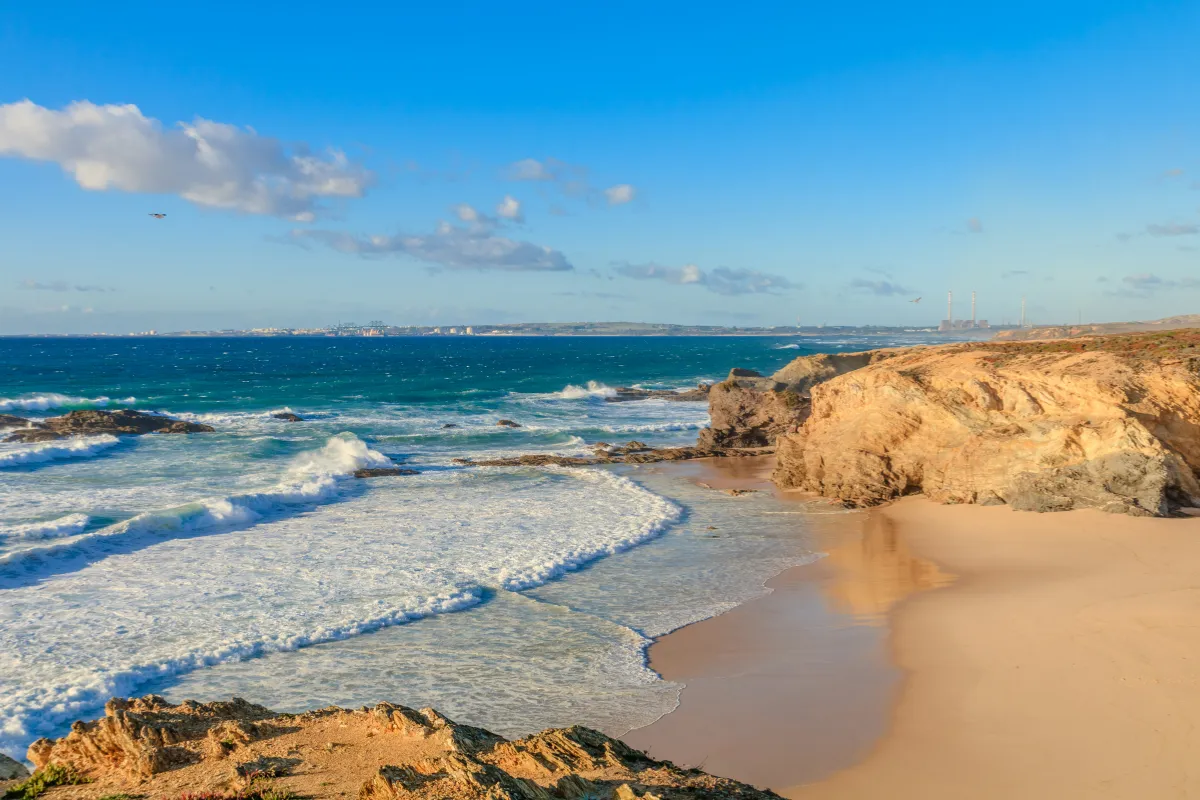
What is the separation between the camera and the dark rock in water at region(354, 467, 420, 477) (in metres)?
27.7

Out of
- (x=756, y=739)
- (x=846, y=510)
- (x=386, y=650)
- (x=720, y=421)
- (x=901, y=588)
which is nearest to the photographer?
(x=756, y=739)

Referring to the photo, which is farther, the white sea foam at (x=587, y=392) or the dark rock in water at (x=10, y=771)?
the white sea foam at (x=587, y=392)

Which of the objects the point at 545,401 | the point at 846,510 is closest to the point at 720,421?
the point at 846,510

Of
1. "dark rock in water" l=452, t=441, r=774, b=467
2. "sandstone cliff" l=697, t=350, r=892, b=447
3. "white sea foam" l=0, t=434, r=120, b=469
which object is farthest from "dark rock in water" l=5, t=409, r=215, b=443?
"sandstone cliff" l=697, t=350, r=892, b=447

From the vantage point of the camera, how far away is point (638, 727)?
30.1 feet

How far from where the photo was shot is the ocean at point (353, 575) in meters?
10.3

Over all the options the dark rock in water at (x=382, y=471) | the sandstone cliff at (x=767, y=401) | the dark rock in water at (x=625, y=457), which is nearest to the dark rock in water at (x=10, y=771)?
the dark rock in water at (x=382, y=471)

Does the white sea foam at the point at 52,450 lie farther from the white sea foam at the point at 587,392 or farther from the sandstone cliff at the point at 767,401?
the white sea foam at the point at 587,392

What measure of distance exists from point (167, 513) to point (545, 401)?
3696 cm

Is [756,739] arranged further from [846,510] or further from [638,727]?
[846,510]

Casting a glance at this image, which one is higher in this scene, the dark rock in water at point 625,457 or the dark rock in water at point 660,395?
the dark rock in water at point 660,395

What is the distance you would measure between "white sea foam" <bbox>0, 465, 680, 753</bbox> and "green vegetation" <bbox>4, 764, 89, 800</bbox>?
13.0 feet

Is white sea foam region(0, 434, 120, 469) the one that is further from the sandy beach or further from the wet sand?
the sandy beach

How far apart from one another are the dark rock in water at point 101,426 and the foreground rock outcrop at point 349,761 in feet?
114
